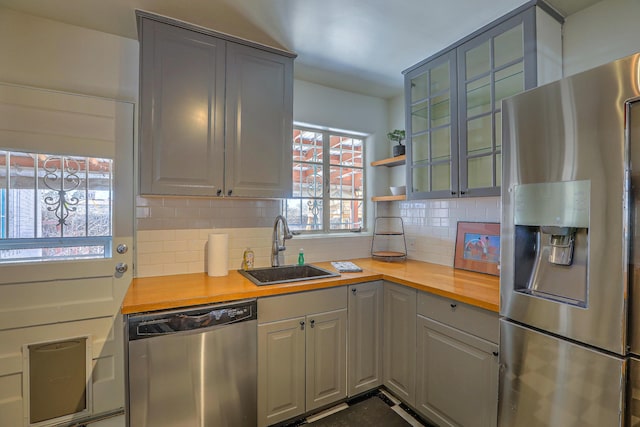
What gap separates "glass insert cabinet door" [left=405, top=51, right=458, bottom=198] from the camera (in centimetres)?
211

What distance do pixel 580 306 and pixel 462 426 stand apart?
97 centimetres

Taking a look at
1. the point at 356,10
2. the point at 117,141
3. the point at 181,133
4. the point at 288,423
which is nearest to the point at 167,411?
the point at 288,423

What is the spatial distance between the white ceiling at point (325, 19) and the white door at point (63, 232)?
1.61ft

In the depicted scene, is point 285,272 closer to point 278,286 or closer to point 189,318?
point 278,286

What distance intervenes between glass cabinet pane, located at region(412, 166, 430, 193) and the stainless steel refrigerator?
0.94 meters

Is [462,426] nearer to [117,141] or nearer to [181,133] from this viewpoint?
[181,133]

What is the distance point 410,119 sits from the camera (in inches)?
97.2

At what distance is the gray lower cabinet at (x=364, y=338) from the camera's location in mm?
2047

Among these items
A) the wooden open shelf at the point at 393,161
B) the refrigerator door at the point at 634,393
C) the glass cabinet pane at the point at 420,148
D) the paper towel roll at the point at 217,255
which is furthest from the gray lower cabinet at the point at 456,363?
the paper towel roll at the point at 217,255

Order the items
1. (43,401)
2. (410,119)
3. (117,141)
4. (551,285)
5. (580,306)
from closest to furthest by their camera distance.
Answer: (580,306), (551,285), (43,401), (117,141), (410,119)

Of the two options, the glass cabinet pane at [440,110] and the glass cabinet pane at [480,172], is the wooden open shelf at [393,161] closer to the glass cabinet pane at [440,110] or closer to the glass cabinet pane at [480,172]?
the glass cabinet pane at [440,110]

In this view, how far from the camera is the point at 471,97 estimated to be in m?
2.02

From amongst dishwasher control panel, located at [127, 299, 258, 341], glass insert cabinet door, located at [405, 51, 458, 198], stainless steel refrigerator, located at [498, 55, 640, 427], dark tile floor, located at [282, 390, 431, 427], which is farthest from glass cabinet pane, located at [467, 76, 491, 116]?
dark tile floor, located at [282, 390, 431, 427]

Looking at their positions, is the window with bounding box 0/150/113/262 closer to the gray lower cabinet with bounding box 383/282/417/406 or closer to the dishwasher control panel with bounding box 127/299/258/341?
the dishwasher control panel with bounding box 127/299/258/341
